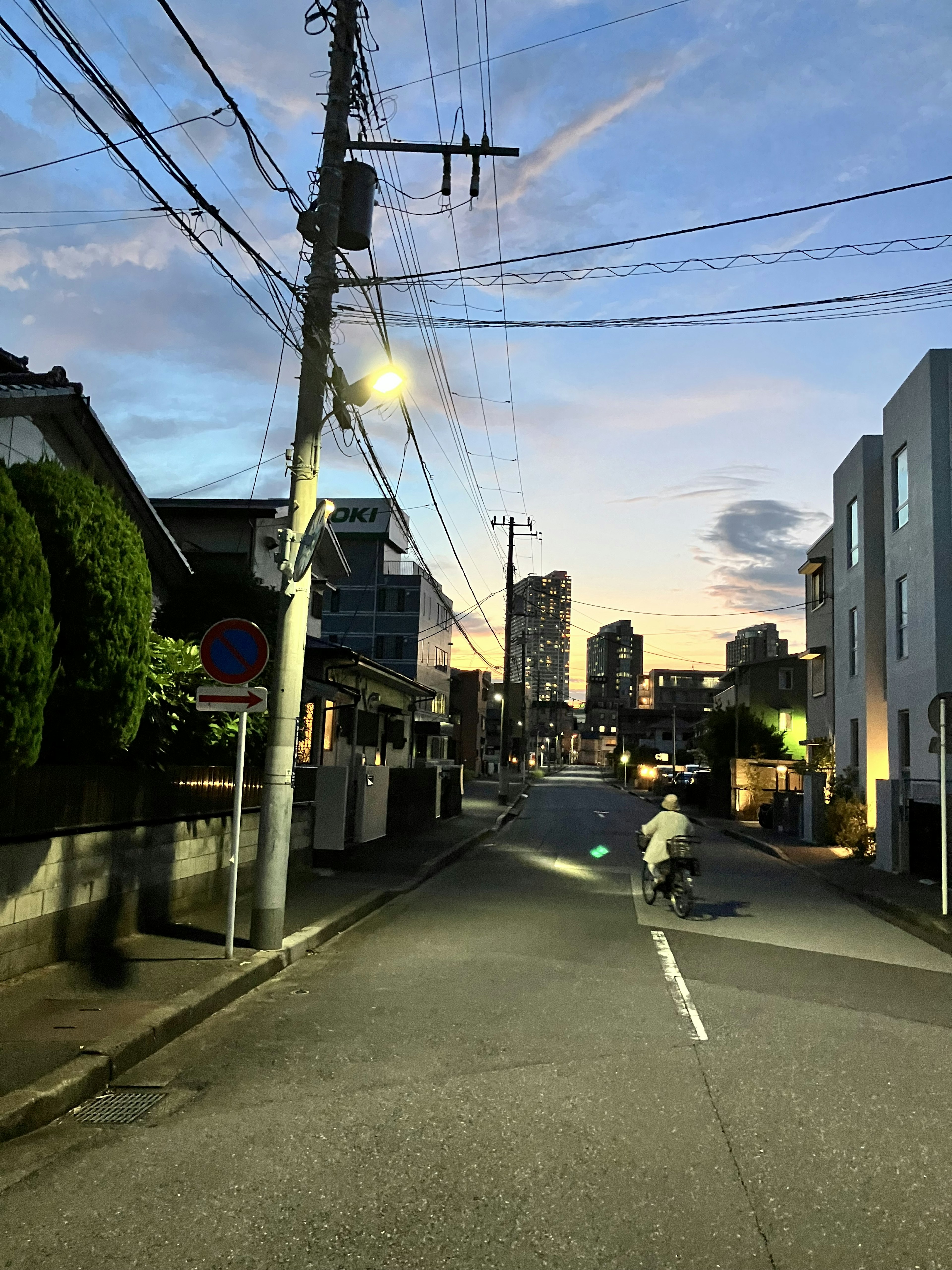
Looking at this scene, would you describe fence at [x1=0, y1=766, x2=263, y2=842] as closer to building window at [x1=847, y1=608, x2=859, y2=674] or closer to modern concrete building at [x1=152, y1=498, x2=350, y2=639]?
modern concrete building at [x1=152, y1=498, x2=350, y2=639]

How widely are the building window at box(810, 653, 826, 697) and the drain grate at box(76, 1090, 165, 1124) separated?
110ft

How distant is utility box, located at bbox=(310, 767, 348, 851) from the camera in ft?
62.4

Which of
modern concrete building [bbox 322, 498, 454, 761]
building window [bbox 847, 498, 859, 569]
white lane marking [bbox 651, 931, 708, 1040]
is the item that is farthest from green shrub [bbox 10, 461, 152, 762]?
modern concrete building [bbox 322, 498, 454, 761]

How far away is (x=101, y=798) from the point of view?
29.6 feet

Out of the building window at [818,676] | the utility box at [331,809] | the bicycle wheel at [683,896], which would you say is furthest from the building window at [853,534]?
the bicycle wheel at [683,896]

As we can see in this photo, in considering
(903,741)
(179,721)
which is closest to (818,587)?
(903,741)

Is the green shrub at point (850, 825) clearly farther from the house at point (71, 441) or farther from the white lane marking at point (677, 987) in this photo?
the house at point (71, 441)

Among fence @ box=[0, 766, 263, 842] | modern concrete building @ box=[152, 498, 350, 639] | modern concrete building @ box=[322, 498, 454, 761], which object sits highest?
modern concrete building @ box=[322, 498, 454, 761]

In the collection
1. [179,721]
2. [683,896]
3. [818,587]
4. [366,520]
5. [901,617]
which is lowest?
[683,896]

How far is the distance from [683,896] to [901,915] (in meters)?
3.31

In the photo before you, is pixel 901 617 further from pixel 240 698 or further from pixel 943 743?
pixel 240 698

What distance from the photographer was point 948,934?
12.2 m

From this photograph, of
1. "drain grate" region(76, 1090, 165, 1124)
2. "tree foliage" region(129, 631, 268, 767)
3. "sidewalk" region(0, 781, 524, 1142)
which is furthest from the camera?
"tree foliage" region(129, 631, 268, 767)

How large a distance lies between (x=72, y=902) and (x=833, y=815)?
21.8 meters
